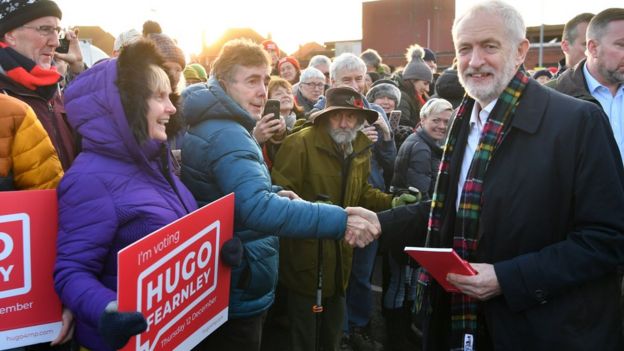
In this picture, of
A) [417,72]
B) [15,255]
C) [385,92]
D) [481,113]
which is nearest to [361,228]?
[481,113]

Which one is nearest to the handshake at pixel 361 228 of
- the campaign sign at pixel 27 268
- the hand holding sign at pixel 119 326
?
the hand holding sign at pixel 119 326

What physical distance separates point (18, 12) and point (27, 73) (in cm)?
38

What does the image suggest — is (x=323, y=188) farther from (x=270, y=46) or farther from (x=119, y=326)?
(x=270, y=46)

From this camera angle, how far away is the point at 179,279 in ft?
6.54

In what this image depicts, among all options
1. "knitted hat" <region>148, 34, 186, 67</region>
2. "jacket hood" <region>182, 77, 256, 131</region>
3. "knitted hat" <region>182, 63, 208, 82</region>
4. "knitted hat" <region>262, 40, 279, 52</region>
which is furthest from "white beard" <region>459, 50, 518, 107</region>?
"knitted hat" <region>262, 40, 279, 52</region>

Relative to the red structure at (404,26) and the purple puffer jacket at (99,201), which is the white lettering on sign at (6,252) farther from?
the red structure at (404,26)

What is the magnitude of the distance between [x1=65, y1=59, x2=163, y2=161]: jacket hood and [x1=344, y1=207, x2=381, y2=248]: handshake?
1.17 m

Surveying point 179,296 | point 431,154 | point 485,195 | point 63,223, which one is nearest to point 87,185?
point 63,223

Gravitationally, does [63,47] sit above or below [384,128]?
above

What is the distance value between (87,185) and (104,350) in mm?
671

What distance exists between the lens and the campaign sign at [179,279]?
5.65 ft

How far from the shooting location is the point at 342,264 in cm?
374

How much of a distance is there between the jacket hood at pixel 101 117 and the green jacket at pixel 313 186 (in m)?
1.77

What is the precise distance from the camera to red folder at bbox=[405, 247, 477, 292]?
1.87 m
